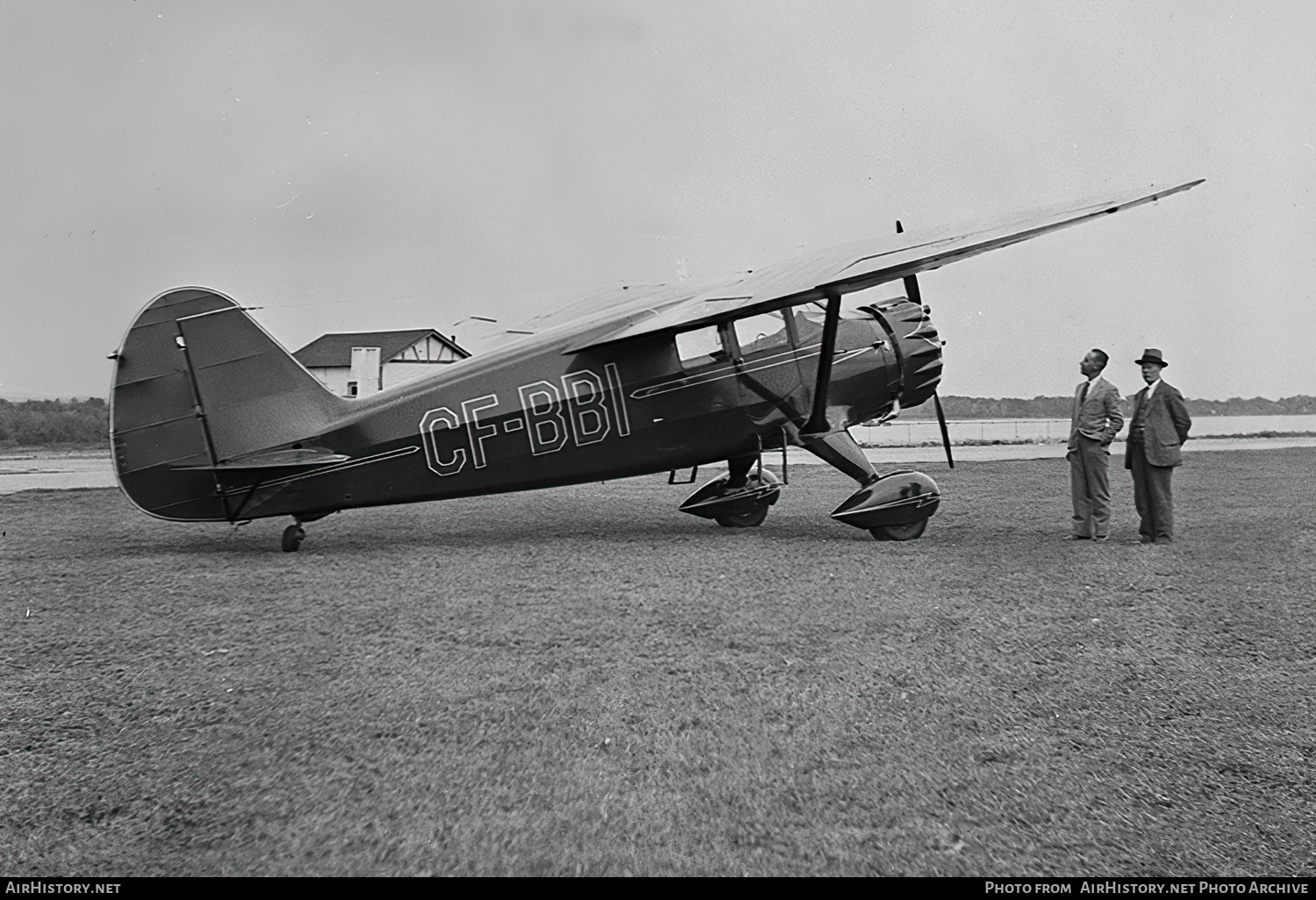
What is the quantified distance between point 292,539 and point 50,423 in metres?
16.8

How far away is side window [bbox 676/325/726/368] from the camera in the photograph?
823cm

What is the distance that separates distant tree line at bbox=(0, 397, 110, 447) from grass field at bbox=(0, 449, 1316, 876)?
559 inches

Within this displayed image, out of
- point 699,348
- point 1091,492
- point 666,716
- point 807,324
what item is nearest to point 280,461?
point 699,348

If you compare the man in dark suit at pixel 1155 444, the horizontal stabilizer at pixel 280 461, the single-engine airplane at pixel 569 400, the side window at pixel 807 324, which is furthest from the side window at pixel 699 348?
the man in dark suit at pixel 1155 444

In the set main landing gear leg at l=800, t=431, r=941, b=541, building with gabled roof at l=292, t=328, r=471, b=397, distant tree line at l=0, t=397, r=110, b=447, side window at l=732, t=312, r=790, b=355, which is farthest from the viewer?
distant tree line at l=0, t=397, r=110, b=447

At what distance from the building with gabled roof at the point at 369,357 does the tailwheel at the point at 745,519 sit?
8.10 metres

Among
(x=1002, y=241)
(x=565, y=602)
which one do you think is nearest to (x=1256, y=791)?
(x=565, y=602)

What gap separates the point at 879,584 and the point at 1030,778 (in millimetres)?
2984

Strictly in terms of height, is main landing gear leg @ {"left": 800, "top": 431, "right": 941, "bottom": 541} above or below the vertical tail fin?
below

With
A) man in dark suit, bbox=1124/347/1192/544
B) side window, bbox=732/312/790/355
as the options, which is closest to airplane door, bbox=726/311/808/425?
side window, bbox=732/312/790/355

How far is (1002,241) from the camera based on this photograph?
6.91 meters

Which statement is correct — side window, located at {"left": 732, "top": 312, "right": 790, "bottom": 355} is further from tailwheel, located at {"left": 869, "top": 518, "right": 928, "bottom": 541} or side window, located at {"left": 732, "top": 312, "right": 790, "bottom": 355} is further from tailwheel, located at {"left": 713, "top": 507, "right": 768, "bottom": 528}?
tailwheel, located at {"left": 869, "top": 518, "right": 928, "bottom": 541}

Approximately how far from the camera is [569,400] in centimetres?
788
